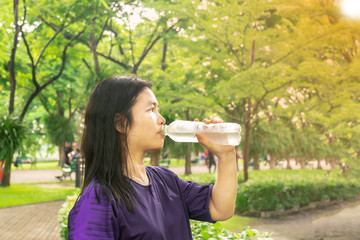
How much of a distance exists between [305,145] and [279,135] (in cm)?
161

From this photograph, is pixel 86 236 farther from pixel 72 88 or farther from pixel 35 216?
pixel 72 88

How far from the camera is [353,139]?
14.3m

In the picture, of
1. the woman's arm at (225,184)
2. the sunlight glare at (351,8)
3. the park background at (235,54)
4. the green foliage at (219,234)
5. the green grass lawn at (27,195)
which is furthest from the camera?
the green grass lawn at (27,195)

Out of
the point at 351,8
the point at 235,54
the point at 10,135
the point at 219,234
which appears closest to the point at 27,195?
the point at 10,135

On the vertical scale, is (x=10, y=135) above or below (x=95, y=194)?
above

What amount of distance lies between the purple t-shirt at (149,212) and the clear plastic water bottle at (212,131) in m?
0.21

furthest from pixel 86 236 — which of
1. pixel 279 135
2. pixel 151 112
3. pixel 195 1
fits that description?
pixel 279 135

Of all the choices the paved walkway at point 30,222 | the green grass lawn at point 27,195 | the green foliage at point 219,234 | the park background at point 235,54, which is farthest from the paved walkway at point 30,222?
the green foliage at point 219,234

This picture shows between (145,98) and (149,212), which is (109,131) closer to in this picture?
(145,98)

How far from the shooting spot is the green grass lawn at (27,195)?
44.7 ft

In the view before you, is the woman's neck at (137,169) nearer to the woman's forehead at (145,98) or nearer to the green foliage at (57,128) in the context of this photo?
the woman's forehead at (145,98)

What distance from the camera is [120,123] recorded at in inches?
70.4

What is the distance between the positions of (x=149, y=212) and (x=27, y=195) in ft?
47.6

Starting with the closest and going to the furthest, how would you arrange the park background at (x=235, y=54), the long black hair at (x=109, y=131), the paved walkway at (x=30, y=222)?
the long black hair at (x=109, y=131) < the paved walkway at (x=30, y=222) < the park background at (x=235, y=54)
